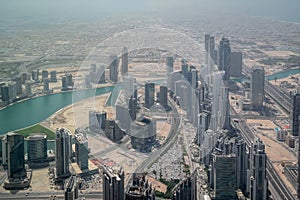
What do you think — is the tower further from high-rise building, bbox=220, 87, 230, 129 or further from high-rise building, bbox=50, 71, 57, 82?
high-rise building, bbox=50, 71, 57, 82

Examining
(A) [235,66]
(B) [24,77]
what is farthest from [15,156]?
(A) [235,66]

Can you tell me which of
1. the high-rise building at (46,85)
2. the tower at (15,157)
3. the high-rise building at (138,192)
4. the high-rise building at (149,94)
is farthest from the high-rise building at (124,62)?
the high-rise building at (138,192)

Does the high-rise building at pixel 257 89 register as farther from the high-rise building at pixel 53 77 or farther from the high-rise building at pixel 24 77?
the high-rise building at pixel 24 77

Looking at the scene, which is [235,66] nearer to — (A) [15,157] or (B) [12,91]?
(B) [12,91]

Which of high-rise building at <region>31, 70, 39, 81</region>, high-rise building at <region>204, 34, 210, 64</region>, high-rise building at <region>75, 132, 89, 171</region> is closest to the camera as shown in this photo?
high-rise building at <region>75, 132, 89, 171</region>

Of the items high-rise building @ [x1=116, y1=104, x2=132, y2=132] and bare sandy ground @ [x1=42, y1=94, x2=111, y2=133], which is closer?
high-rise building @ [x1=116, y1=104, x2=132, y2=132]

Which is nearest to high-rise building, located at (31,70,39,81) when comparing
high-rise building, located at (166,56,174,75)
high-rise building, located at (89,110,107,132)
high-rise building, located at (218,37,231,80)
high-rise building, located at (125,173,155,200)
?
high-rise building, located at (166,56,174,75)
